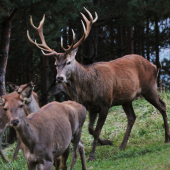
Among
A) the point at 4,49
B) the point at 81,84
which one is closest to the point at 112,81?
the point at 81,84

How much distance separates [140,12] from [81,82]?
14.7 ft

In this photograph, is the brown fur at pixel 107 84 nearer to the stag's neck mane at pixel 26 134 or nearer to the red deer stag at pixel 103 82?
the red deer stag at pixel 103 82

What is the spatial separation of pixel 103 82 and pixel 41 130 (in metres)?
2.82

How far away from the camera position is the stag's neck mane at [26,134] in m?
3.54

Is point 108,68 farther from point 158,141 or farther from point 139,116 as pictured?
point 139,116

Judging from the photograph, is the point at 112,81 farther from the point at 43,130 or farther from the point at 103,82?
the point at 43,130

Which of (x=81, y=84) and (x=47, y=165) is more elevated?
(x=81, y=84)

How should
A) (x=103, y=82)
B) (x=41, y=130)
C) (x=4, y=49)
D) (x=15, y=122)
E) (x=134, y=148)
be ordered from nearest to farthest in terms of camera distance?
(x=15, y=122)
(x=41, y=130)
(x=103, y=82)
(x=134, y=148)
(x=4, y=49)

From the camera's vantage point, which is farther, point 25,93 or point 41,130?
point 41,130

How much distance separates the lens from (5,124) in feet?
18.9

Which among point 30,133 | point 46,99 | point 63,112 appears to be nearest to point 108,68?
point 63,112

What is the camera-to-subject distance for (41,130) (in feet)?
12.4

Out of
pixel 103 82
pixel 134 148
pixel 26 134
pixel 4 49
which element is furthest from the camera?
pixel 4 49

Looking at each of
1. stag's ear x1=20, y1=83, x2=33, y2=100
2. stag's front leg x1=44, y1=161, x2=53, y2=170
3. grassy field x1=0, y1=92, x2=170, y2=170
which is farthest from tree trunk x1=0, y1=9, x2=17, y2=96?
stag's front leg x1=44, y1=161, x2=53, y2=170
